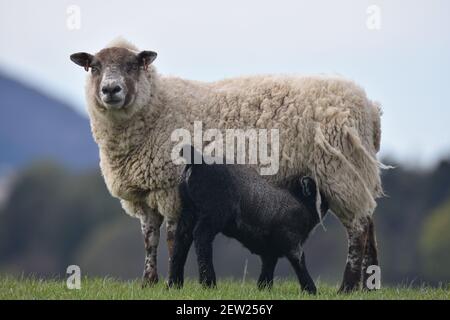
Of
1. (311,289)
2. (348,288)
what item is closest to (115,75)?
(311,289)

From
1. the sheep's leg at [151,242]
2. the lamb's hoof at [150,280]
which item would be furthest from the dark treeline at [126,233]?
the lamb's hoof at [150,280]

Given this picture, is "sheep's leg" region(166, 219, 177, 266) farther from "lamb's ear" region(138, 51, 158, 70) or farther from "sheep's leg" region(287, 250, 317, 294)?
"lamb's ear" region(138, 51, 158, 70)

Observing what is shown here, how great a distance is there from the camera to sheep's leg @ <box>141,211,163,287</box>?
12531 millimetres

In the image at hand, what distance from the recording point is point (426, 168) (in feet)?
209

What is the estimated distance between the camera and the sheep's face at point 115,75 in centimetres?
1212

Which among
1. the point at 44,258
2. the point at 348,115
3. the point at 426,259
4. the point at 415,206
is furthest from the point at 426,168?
the point at 348,115

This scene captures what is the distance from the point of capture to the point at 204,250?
37.7 ft

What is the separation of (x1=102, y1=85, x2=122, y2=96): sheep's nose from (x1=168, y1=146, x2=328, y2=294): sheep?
4.05 ft

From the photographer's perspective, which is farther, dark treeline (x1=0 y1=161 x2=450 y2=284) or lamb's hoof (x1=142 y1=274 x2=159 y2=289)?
dark treeline (x1=0 y1=161 x2=450 y2=284)

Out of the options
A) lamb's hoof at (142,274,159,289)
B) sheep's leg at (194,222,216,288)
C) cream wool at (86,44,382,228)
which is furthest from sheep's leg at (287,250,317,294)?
lamb's hoof at (142,274,159,289)

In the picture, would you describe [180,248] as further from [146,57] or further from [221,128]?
[146,57]

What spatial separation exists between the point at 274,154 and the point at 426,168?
52.6 m

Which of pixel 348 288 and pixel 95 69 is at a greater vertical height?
pixel 95 69

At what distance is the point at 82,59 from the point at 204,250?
9.49ft
